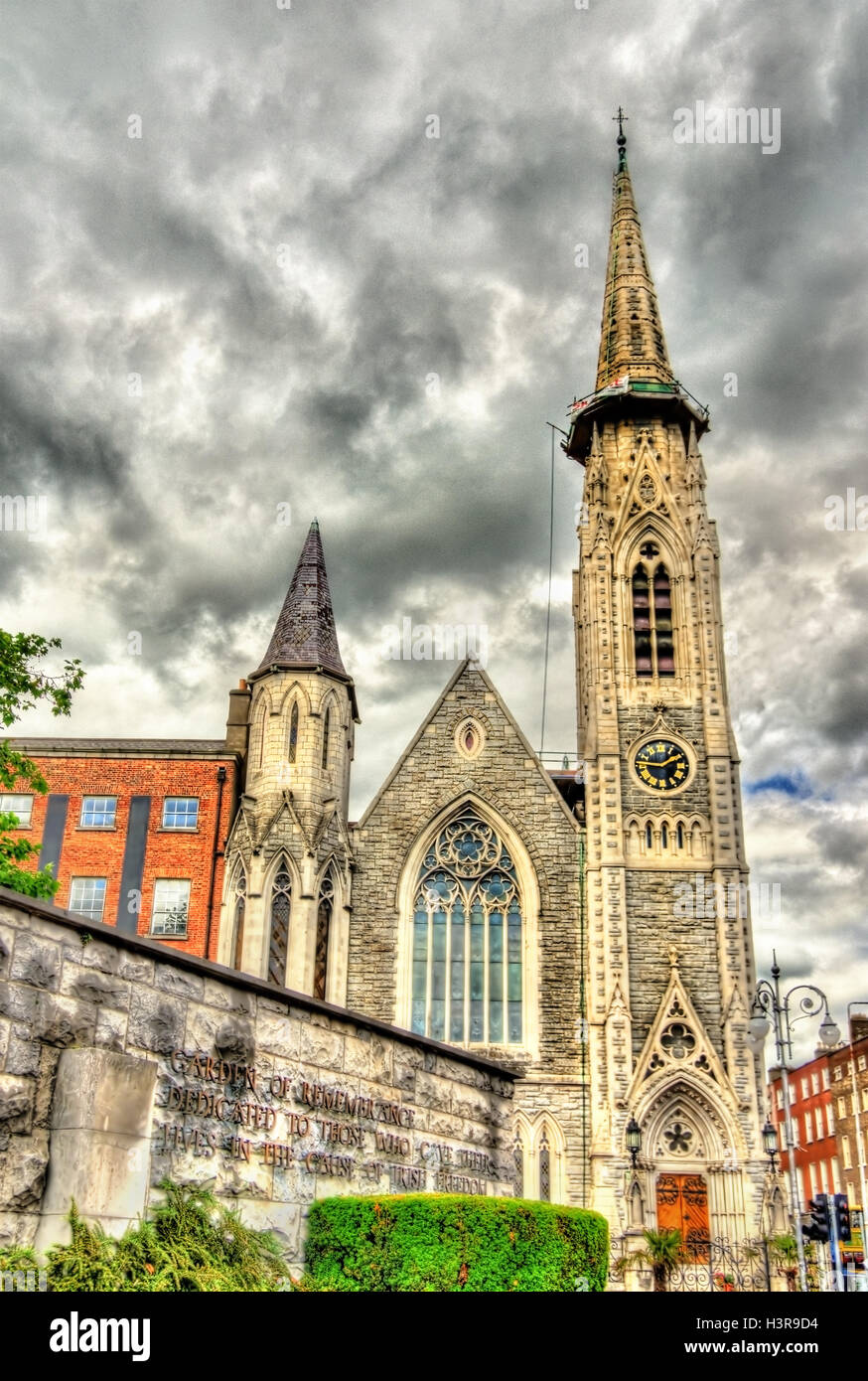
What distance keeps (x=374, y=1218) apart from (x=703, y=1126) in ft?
67.7

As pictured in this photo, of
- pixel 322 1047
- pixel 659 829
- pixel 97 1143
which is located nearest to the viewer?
pixel 97 1143

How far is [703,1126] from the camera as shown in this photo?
93.1ft

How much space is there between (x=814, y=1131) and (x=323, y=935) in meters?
53.0

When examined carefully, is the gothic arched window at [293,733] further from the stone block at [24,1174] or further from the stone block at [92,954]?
the stone block at [24,1174]

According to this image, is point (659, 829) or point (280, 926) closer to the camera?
point (280, 926)

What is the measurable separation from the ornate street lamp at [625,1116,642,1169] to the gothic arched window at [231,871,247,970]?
396 inches

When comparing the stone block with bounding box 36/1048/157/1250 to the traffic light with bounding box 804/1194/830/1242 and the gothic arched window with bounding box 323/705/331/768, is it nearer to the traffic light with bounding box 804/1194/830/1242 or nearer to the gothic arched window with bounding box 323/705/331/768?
the traffic light with bounding box 804/1194/830/1242

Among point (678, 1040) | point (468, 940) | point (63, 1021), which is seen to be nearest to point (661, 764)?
point (468, 940)

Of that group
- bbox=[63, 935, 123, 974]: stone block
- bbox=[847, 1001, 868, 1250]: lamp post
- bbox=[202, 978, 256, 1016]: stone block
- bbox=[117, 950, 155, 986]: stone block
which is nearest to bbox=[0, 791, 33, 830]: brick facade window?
bbox=[202, 978, 256, 1016]: stone block

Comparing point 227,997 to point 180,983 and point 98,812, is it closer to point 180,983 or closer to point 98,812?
point 180,983

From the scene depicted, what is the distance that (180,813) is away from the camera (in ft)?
104
